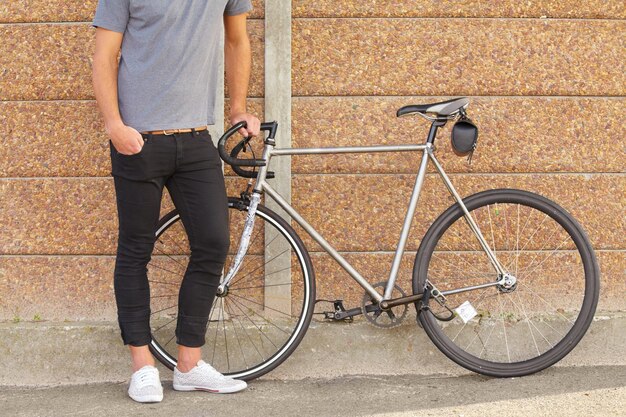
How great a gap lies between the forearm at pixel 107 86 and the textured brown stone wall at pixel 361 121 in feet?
3.00

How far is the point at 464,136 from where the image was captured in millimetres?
4227

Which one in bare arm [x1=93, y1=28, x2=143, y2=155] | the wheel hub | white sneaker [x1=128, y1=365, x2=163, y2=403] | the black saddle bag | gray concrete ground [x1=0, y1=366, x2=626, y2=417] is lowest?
gray concrete ground [x1=0, y1=366, x2=626, y2=417]

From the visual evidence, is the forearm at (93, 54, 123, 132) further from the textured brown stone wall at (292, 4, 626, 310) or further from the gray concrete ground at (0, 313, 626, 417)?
the gray concrete ground at (0, 313, 626, 417)

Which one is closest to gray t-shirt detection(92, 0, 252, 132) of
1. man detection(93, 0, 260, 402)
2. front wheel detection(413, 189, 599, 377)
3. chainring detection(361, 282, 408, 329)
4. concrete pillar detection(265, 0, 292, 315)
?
man detection(93, 0, 260, 402)

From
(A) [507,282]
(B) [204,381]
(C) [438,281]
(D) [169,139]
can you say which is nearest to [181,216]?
(D) [169,139]

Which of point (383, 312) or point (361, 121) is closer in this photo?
point (383, 312)

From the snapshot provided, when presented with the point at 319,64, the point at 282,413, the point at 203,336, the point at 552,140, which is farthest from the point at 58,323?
the point at 552,140

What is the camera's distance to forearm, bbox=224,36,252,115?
4188mm

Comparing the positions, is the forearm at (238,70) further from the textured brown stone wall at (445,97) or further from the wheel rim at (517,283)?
the wheel rim at (517,283)

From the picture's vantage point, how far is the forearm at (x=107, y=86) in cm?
371

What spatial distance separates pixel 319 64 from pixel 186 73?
1.00 metres

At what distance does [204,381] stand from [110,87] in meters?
1.45

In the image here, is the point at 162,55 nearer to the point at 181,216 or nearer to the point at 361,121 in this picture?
the point at 181,216

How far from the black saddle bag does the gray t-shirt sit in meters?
1.24
